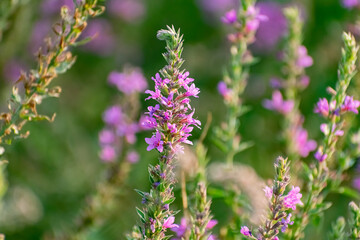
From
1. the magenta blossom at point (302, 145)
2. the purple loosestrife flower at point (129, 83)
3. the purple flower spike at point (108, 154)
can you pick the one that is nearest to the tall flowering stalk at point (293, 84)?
the magenta blossom at point (302, 145)

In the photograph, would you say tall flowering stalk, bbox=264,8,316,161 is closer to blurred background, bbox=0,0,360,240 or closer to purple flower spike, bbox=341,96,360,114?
blurred background, bbox=0,0,360,240

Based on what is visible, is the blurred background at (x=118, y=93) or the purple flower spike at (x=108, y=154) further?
the blurred background at (x=118, y=93)

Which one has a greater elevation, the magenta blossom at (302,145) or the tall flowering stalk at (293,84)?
the tall flowering stalk at (293,84)

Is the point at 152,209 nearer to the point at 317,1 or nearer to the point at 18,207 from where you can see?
the point at 18,207

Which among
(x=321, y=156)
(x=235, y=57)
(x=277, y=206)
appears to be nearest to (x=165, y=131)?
(x=277, y=206)

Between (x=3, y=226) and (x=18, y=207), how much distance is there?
12cm

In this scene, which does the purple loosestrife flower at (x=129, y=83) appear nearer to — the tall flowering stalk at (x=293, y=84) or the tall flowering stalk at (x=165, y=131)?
the tall flowering stalk at (x=293, y=84)

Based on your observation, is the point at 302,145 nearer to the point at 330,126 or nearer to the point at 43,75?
the point at 330,126

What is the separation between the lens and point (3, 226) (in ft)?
8.36

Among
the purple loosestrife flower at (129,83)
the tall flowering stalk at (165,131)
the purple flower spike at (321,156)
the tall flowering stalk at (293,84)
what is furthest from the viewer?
the purple loosestrife flower at (129,83)

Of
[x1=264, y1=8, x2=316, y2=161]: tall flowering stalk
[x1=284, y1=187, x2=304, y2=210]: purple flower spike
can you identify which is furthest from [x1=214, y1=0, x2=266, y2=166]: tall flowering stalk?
[x1=284, y1=187, x2=304, y2=210]: purple flower spike

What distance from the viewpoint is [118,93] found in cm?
338

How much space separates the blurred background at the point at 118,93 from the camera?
2.66 meters

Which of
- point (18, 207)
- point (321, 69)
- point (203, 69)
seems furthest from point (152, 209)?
point (203, 69)
